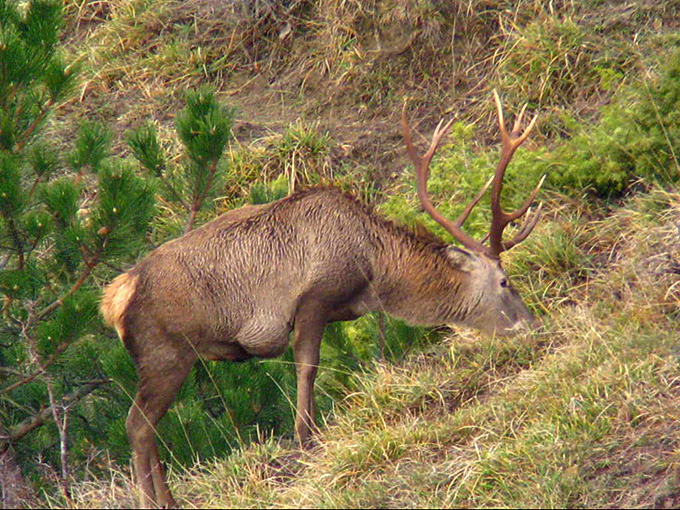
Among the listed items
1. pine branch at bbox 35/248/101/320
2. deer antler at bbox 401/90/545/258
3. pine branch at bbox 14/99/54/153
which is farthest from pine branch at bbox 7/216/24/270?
Result: deer antler at bbox 401/90/545/258

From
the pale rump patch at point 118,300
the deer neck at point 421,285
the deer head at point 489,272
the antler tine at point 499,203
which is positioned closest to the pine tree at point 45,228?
the pale rump patch at point 118,300

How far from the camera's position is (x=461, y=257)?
7.21m

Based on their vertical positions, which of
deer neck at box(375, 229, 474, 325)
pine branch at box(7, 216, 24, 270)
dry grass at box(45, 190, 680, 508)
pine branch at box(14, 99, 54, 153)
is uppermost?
pine branch at box(14, 99, 54, 153)

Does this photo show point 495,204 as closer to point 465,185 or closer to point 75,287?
point 465,185

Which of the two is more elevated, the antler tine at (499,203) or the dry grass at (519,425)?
the antler tine at (499,203)

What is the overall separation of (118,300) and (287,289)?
1047mm

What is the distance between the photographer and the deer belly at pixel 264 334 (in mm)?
6625

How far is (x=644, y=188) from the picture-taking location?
27.6 ft

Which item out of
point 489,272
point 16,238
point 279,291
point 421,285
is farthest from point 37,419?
point 489,272

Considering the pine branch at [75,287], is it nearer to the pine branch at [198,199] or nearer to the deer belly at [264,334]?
the pine branch at [198,199]

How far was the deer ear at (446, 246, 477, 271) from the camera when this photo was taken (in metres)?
7.19

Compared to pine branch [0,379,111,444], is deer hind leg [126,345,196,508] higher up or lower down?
higher up

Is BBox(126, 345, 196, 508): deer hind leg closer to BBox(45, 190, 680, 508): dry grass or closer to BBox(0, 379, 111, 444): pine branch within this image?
BBox(45, 190, 680, 508): dry grass

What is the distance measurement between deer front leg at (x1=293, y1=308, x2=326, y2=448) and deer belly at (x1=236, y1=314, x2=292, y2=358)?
0.09 meters
